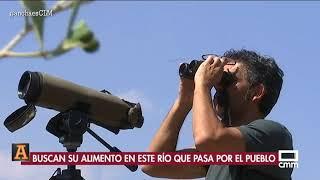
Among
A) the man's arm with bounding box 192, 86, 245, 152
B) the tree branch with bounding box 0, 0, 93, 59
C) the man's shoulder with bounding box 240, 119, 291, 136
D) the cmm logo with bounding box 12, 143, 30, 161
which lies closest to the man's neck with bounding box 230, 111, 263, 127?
the man's shoulder with bounding box 240, 119, 291, 136

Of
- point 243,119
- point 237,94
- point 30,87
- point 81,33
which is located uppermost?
point 30,87

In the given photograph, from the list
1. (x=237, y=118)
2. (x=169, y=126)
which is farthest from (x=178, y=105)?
(x=237, y=118)

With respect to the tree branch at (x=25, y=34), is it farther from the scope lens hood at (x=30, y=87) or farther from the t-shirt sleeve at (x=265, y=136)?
the scope lens hood at (x=30, y=87)

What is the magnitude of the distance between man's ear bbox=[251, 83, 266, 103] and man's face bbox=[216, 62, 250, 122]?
5 cm

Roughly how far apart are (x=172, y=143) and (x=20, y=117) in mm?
938

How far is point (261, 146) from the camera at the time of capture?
2344mm

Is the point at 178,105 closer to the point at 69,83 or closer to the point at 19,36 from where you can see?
the point at 69,83

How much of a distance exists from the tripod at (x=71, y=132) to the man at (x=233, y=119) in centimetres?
37

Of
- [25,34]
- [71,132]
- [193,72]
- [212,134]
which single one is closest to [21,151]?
[71,132]

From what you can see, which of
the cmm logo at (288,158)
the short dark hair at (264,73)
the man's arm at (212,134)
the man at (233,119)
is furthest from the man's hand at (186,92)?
the cmm logo at (288,158)

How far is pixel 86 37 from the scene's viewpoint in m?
0.51

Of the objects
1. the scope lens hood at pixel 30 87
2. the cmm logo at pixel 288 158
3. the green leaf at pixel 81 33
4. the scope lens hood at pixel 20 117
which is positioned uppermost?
the scope lens hood at pixel 30 87

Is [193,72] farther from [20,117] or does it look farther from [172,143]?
[20,117]

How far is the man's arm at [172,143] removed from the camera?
9.33ft
